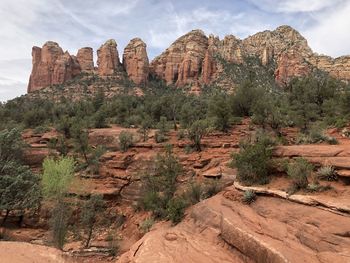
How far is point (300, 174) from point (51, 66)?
3618 inches

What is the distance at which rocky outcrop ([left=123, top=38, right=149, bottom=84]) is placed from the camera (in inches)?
3519

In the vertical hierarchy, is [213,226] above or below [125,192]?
above

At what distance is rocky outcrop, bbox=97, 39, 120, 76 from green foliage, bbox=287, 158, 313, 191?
8040cm

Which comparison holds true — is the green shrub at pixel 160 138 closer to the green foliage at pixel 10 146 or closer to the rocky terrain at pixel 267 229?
the rocky terrain at pixel 267 229

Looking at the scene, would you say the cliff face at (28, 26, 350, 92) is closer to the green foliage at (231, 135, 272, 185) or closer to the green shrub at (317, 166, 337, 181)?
the green foliage at (231, 135, 272, 185)

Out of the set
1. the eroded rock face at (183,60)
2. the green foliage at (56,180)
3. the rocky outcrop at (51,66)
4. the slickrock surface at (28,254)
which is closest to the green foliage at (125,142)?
the green foliage at (56,180)

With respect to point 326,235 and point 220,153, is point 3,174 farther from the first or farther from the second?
point 326,235

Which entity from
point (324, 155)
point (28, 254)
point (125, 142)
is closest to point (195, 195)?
point (324, 155)

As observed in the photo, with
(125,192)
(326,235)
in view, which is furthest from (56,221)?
(326,235)

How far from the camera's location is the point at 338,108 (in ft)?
90.1

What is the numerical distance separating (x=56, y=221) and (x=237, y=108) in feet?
83.8

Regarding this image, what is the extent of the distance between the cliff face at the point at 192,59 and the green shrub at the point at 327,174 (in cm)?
6990

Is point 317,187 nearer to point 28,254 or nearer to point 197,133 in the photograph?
point 28,254

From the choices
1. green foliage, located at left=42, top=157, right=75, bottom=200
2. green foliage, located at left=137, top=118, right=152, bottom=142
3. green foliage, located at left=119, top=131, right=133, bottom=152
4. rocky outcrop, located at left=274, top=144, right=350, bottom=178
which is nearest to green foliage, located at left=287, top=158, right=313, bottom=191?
rocky outcrop, located at left=274, top=144, right=350, bottom=178
